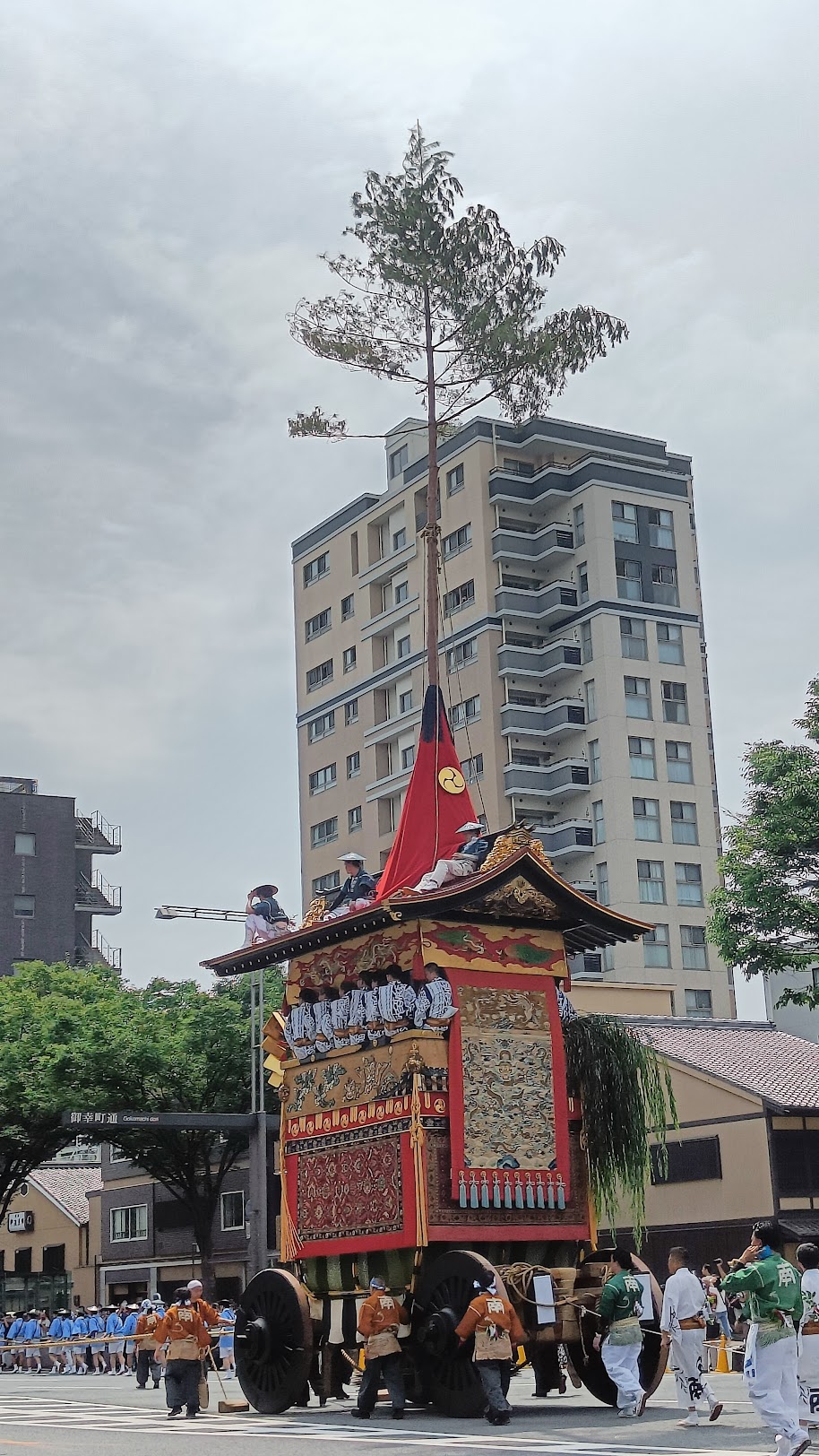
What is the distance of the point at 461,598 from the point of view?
71062mm

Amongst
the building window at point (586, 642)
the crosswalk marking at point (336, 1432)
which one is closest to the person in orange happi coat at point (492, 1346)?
the crosswalk marking at point (336, 1432)

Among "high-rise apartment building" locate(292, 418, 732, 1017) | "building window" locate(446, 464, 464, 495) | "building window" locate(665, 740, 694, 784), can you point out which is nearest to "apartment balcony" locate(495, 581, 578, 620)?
"high-rise apartment building" locate(292, 418, 732, 1017)

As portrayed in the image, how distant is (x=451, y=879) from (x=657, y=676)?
50095 mm

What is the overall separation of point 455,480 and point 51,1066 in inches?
1440

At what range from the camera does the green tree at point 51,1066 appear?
140ft

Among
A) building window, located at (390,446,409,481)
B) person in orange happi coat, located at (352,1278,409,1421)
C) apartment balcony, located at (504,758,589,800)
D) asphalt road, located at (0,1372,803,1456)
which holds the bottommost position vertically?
asphalt road, located at (0,1372,803,1456)

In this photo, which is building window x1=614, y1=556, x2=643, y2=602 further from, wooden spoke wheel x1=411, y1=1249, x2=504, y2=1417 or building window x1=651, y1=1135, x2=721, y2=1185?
wooden spoke wheel x1=411, y1=1249, x2=504, y2=1417

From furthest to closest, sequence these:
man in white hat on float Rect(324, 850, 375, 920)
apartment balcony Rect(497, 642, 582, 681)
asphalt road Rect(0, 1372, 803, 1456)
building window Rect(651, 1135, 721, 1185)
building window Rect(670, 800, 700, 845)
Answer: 1. apartment balcony Rect(497, 642, 582, 681)
2. building window Rect(670, 800, 700, 845)
3. building window Rect(651, 1135, 721, 1185)
4. man in white hat on float Rect(324, 850, 375, 920)
5. asphalt road Rect(0, 1372, 803, 1456)

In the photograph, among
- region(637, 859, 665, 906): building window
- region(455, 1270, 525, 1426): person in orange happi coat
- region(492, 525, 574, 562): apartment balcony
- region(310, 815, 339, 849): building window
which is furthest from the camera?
region(310, 815, 339, 849): building window

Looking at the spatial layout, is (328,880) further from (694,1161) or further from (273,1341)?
(273,1341)

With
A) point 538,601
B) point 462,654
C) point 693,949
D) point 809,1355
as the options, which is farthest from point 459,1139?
point 538,601

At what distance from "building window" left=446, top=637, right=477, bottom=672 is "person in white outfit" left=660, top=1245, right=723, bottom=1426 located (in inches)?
2064

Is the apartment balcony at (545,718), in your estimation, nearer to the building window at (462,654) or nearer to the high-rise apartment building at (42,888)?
the building window at (462,654)

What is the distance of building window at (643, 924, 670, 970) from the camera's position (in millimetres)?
65125
